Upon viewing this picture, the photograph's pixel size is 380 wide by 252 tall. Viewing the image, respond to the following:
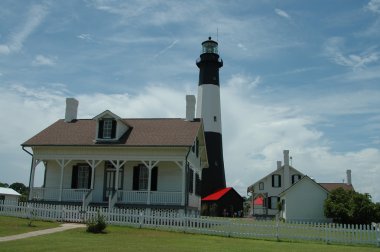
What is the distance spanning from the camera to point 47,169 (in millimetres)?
27062

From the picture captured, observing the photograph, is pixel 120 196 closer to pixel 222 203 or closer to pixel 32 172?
pixel 32 172

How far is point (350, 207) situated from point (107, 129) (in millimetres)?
17223

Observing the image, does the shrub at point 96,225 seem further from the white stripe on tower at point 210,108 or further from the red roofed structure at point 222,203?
the white stripe on tower at point 210,108

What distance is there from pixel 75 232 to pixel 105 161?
28.9 feet

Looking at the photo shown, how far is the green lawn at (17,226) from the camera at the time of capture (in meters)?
16.7

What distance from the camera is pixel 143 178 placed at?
25.6 meters

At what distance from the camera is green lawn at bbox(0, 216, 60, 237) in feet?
54.9

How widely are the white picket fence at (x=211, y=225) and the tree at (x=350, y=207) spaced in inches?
389

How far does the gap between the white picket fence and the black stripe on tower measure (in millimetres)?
21479

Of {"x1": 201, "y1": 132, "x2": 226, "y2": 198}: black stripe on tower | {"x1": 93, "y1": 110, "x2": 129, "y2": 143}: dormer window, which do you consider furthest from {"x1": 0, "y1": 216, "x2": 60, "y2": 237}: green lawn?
{"x1": 201, "y1": 132, "x2": 226, "y2": 198}: black stripe on tower

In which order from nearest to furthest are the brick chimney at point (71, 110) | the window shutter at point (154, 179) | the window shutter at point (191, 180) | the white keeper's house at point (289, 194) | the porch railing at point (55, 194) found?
1. the porch railing at point (55, 194)
2. the window shutter at point (154, 179)
3. the window shutter at point (191, 180)
4. the brick chimney at point (71, 110)
5. the white keeper's house at point (289, 194)

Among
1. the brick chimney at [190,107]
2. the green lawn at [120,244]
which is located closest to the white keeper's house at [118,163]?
the brick chimney at [190,107]

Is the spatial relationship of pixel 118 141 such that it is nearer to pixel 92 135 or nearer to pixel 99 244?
pixel 92 135

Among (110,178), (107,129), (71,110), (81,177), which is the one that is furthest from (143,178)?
(71,110)
